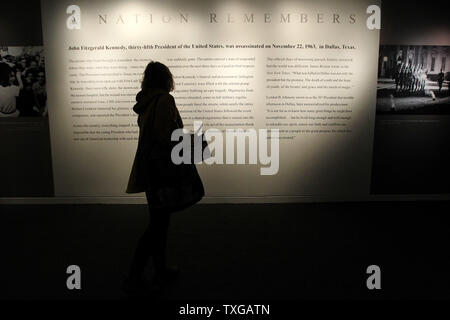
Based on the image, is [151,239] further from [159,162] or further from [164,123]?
[164,123]

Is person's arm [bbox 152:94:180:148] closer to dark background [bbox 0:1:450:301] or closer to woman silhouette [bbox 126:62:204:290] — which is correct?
woman silhouette [bbox 126:62:204:290]

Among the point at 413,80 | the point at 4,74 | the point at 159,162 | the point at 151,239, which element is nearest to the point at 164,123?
the point at 159,162

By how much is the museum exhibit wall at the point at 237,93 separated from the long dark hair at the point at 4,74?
241 mm

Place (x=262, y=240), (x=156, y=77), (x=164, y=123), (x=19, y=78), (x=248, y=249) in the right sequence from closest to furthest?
(x=164, y=123) → (x=156, y=77) → (x=248, y=249) → (x=262, y=240) → (x=19, y=78)

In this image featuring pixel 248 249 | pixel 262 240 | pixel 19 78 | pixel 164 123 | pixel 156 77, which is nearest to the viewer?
pixel 164 123

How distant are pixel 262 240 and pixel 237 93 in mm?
1890

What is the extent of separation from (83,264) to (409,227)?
3.37 m

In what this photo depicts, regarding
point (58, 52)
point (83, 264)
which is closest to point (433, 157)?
point (83, 264)

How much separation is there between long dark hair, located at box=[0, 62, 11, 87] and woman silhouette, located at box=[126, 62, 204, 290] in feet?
9.72

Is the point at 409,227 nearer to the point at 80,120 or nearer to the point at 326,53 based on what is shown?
the point at 326,53

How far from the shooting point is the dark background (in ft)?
9.49

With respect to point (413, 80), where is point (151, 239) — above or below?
below

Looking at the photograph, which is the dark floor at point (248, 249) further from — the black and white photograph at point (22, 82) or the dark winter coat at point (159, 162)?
the black and white photograph at point (22, 82)

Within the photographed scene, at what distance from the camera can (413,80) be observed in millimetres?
4730
